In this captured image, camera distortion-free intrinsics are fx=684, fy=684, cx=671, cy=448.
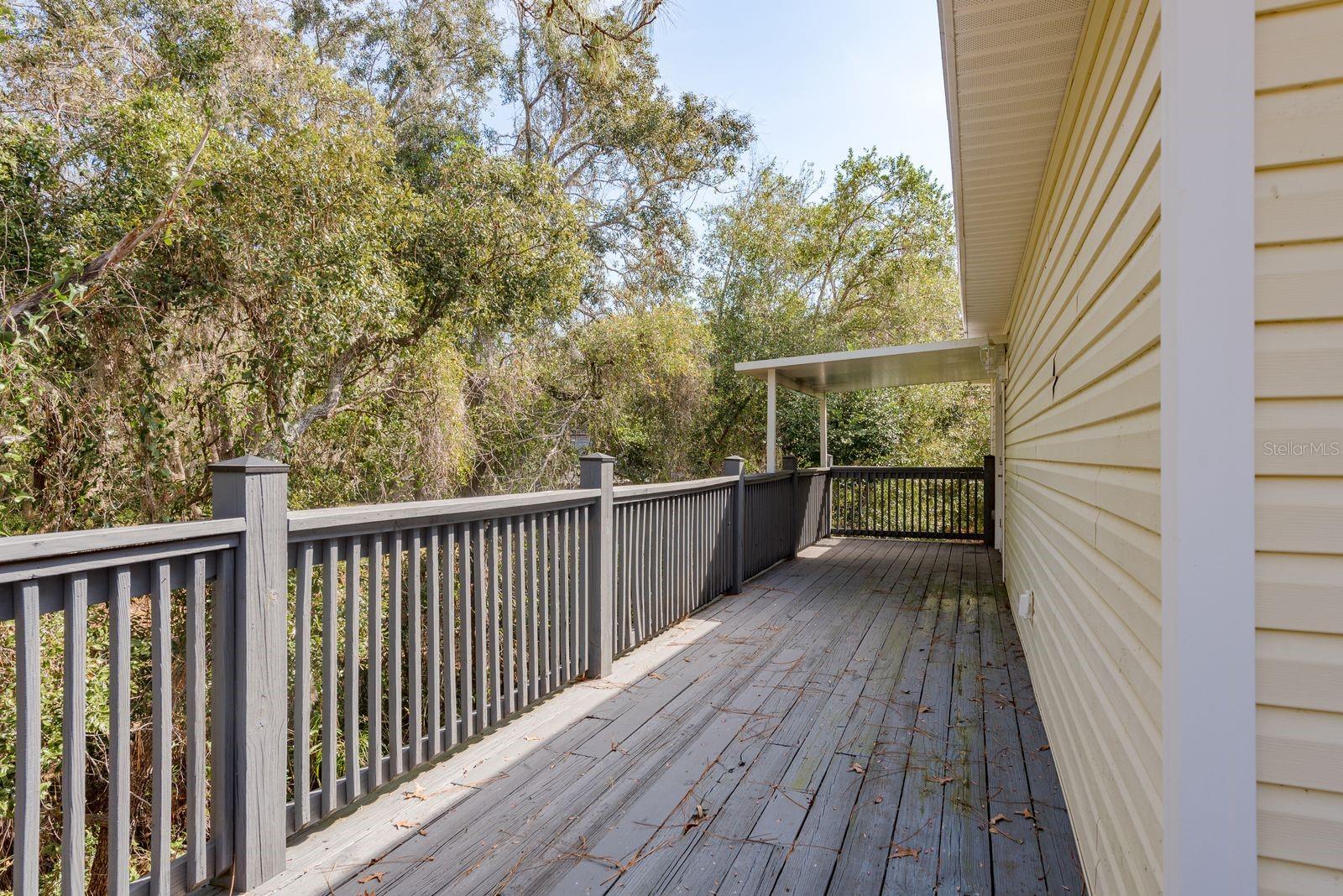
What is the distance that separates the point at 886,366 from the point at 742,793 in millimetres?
6137

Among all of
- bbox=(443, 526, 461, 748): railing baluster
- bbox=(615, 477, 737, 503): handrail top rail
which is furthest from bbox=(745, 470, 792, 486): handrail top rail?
bbox=(443, 526, 461, 748): railing baluster

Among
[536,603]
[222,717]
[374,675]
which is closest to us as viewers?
[222,717]

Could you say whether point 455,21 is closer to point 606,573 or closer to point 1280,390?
point 606,573

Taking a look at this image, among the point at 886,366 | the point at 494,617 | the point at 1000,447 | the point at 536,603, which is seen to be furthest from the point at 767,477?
the point at 494,617

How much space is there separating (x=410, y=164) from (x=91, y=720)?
32.1ft

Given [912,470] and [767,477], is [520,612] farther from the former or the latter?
[912,470]

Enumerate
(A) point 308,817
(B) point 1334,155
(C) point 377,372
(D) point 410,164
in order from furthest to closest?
(D) point 410,164, (C) point 377,372, (A) point 308,817, (B) point 1334,155

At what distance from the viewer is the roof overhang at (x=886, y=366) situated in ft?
22.9

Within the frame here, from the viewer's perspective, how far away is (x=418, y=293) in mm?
7090

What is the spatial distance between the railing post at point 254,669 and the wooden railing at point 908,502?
8.36m

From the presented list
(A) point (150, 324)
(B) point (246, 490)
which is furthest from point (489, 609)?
(A) point (150, 324)

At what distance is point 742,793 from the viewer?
7.83 feet

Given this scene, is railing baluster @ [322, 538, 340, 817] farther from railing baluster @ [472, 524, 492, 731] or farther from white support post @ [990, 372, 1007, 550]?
white support post @ [990, 372, 1007, 550]

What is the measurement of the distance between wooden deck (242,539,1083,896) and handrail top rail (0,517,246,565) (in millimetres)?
965
